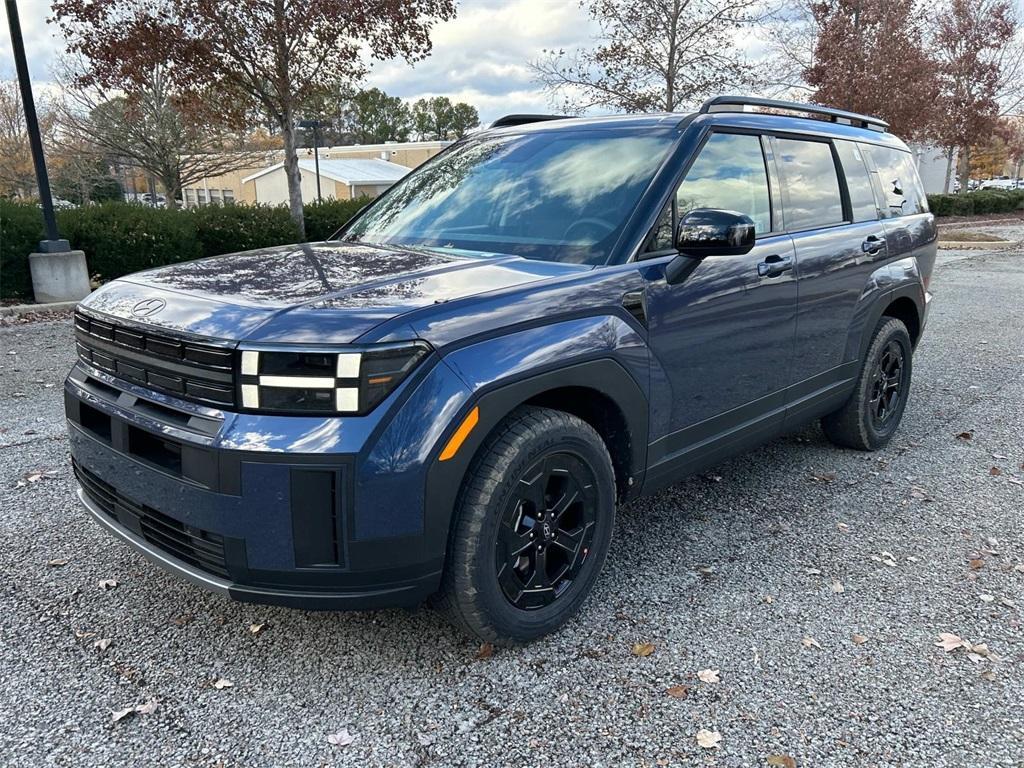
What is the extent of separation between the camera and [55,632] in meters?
2.83

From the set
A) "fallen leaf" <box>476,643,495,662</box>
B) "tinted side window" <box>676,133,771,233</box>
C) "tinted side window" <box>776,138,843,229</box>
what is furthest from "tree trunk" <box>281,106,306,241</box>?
"fallen leaf" <box>476,643,495,662</box>

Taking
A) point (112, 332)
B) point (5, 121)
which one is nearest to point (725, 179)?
point (112, 332)

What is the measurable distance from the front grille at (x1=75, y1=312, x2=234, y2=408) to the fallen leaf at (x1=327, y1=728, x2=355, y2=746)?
103 cm

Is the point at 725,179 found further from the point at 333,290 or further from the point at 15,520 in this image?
the point at 15,520

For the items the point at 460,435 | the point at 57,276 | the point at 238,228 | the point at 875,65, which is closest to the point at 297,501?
the point at 460,435

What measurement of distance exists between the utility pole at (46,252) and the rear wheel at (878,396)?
8.93 metres

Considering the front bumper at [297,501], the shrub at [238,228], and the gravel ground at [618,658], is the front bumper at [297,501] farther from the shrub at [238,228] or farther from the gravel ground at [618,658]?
the shrub at [238,228]

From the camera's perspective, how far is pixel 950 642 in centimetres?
285

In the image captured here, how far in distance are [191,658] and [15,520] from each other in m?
1.68

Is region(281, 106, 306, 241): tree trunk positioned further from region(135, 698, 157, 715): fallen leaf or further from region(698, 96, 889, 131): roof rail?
region(135, 698, 157, 715): fallen leaf

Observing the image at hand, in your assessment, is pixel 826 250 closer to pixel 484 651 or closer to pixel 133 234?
pixel 484 651

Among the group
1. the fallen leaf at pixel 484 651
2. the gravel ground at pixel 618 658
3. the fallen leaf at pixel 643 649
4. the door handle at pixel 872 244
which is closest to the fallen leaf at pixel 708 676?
the gravel ground at pixel 618 658

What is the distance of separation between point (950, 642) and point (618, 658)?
4.05ft

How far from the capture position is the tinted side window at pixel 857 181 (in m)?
4.35
